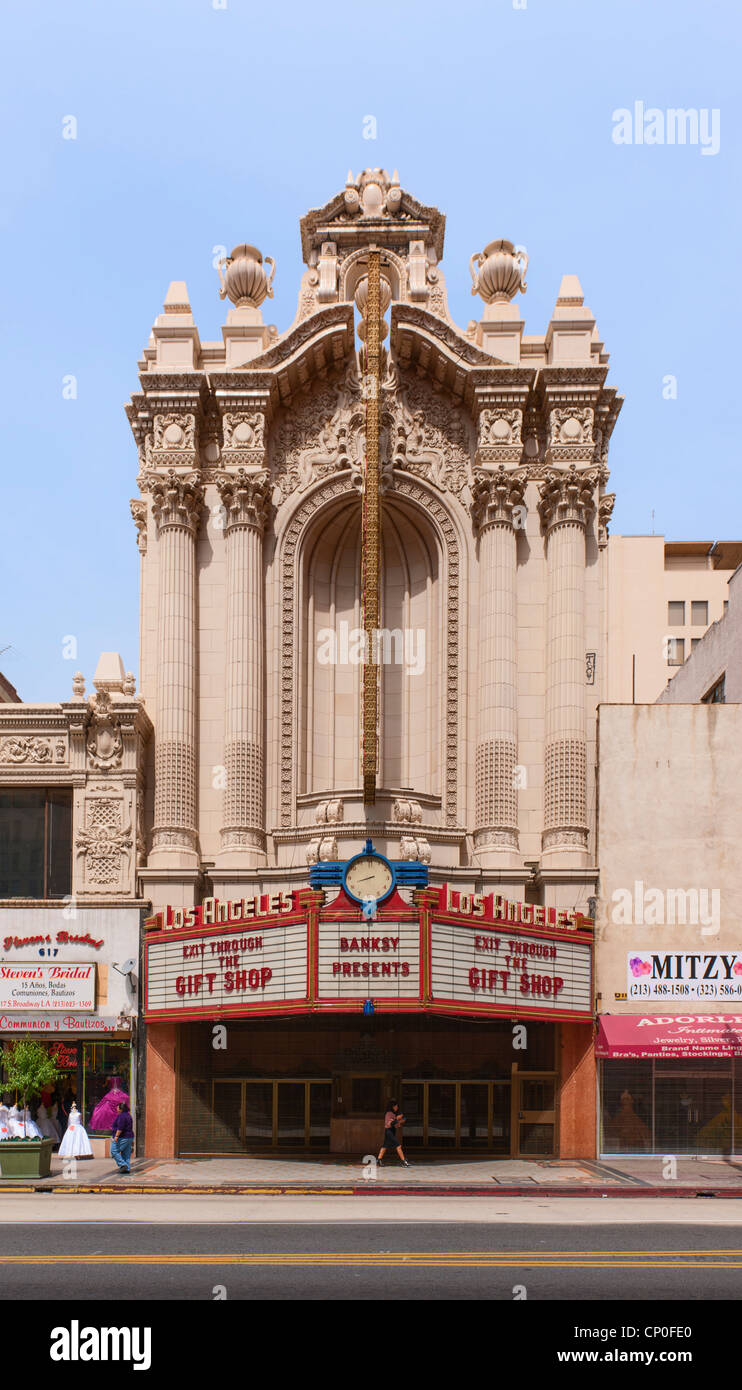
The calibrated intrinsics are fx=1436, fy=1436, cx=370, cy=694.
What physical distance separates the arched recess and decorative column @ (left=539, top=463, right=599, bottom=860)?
2651mm

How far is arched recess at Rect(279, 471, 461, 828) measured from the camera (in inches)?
1548

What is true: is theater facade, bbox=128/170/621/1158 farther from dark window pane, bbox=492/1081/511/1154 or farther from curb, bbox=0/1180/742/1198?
curb, bbox=0/1180/742/1198

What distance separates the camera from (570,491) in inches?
1515

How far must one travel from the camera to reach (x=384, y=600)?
1638 inches

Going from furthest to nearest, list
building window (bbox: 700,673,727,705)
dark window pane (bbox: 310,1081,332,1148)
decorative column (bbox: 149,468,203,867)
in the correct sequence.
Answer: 1. building window (bbox: 700,673,727,705)
2. decorative column (bbox: 149,468,203,867)
3. dark window pane (bbox: 310,1081,332,1148)

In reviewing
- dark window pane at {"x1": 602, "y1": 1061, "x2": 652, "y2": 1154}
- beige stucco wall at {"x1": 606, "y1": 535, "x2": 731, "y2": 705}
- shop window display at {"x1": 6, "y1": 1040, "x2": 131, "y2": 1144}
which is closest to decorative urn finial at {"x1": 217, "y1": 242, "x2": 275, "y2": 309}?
shop window display at {"x1": 6, "y1": 1040, "x2": 131, "y2": 1144}

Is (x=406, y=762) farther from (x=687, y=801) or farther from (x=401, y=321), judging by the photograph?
(x=401, y=321)

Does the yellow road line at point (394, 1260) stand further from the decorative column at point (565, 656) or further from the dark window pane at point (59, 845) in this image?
the dark window pane at point (59, 845)

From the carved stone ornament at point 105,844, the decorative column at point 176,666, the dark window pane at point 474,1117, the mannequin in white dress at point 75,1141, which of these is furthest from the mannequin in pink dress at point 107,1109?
the dark window pane at point 474,1117

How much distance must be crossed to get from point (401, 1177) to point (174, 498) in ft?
60.8

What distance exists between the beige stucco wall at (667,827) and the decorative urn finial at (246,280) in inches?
612
